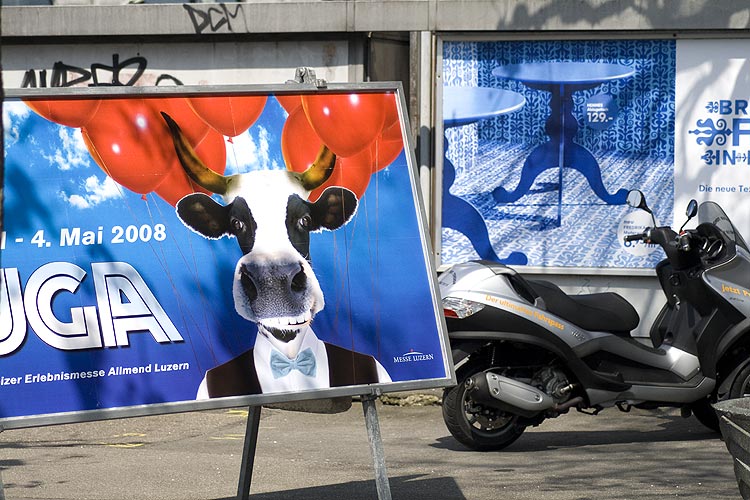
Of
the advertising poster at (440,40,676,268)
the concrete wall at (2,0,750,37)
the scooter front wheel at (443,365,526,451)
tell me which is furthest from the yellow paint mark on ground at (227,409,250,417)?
the concrete wall at (2,0,750,37)

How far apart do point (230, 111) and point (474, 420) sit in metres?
3.40

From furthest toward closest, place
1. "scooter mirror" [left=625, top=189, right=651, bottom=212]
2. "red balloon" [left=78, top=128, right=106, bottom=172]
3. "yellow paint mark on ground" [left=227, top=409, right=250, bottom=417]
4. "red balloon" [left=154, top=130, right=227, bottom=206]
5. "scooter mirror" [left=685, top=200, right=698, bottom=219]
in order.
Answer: "yellow paint mark on ground" [left=227, top=409, right=250, bottom=417] < "scooter mirror" [left=685, top=200, right=698, bottom=219] < "scooter mirror" [left=625, top=189, right=651, bottom=212] < "red balloon" [left=154, top=130, right=227, bottom=206] < "red balloon" [left=78, top=128, right=106, bottom=172]

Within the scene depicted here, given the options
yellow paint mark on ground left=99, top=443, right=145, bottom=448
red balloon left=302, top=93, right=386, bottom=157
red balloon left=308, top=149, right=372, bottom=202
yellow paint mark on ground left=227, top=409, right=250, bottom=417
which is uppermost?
red balloon left=302, top=93, right=386, bottom=157

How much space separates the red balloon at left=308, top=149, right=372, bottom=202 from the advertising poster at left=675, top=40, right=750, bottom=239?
605cm

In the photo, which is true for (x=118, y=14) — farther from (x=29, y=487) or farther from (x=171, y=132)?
(x=171, y=132)

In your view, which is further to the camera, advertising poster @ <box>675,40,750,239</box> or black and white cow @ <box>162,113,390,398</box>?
advertising poster @ <box>675,40,750,239</box>

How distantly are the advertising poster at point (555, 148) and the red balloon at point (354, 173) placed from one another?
5.62 m

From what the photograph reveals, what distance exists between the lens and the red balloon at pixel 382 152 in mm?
5336

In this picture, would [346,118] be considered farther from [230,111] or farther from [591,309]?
[591,309]

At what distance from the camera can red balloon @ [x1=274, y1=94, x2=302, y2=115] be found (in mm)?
5219

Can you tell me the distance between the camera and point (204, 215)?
504 centimetres

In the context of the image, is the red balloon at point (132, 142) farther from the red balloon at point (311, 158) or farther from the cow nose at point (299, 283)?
the cow nose at point (299, 283)

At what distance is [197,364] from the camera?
4914 millimetres

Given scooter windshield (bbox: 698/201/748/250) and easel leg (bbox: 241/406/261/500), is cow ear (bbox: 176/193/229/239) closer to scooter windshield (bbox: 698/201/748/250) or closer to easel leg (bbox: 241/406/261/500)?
easel leg (bbox: 241/406/261/500)
